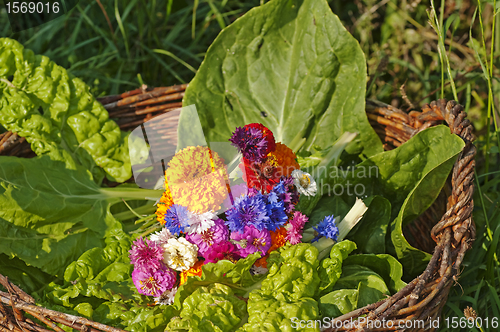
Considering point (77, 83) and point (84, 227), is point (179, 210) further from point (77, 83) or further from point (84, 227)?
point (77, 83)

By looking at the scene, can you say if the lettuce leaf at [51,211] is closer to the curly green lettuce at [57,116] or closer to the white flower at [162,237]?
the curly green lettuce at [57,116]

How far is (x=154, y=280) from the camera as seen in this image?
4.65 ft

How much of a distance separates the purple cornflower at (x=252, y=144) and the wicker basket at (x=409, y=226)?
0.59 meters

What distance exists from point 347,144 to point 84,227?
128 cm

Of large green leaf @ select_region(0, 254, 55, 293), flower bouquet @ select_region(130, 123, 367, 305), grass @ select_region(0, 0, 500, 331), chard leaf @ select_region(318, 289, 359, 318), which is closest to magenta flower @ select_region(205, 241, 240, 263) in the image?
flower bouquet @ select_region(130, 123, 367, 305)

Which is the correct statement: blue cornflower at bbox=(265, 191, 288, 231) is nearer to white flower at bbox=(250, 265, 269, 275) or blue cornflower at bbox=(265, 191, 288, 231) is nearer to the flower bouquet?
the flower bouquet

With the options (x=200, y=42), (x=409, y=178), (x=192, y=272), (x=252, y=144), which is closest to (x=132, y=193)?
(x=192, y=272)

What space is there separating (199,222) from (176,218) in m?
0.08

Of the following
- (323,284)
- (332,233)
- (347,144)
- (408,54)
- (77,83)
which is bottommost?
(323,284)

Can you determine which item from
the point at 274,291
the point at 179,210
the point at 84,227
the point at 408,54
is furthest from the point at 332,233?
the point at 408,54

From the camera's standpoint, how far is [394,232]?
1.62 meters

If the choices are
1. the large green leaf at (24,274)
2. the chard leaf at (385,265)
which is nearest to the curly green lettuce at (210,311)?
the chard leaf at (385,265)

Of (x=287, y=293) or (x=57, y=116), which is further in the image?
(x=57, y=116)

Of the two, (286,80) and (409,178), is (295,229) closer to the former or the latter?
(409,178)
